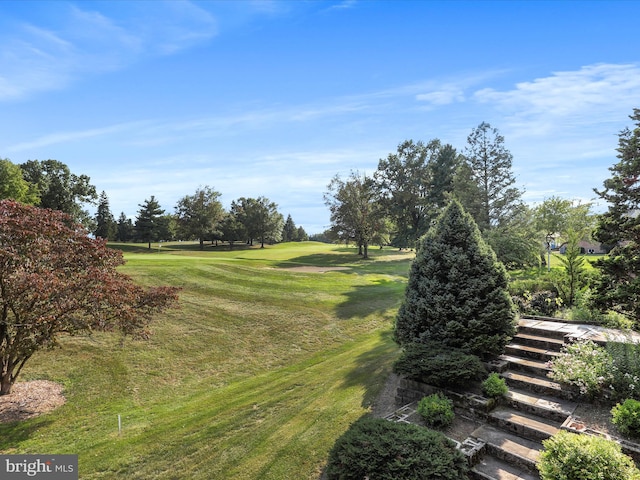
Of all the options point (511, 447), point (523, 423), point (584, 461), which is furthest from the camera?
→ point (523, 423)

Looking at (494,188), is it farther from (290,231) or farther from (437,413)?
(290,231)

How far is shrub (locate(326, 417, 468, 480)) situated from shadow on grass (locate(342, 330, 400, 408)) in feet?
7.50

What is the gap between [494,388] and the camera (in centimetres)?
557

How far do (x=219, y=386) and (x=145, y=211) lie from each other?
4347 cm

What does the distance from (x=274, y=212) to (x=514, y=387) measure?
155 ft

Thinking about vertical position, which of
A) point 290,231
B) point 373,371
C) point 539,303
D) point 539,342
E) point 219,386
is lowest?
point 219,386

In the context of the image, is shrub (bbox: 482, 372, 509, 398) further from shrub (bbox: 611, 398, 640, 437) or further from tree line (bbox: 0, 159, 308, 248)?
tree line (bbox: 0, 159, 308, 248)

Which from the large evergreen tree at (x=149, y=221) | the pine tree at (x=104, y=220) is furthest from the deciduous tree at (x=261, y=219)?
the pine tree at (x=104, y=220)

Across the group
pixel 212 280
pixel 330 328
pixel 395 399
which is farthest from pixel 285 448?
pixel 212 280

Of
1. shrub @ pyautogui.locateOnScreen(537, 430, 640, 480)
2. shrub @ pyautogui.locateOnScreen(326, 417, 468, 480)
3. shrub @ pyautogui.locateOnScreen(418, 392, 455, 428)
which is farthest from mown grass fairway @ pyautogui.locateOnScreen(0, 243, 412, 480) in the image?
shrub @ pyautogui.locateOnScreen(537, 430, 640, 480)

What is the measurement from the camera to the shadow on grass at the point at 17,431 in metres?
6.07

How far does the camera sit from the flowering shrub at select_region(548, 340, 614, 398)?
524cm

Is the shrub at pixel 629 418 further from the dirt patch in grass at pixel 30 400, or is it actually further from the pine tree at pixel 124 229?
the pine tree at pixel 124 229

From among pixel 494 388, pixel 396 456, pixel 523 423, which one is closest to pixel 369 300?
pixel 494 388
